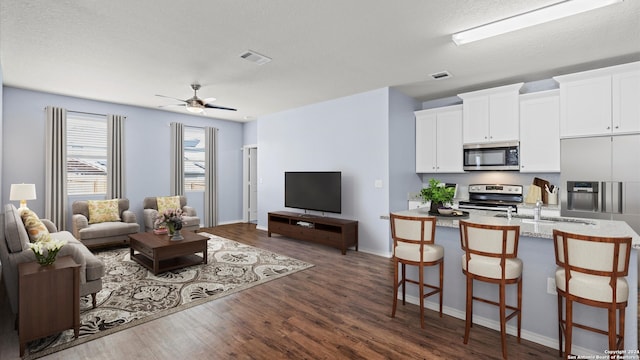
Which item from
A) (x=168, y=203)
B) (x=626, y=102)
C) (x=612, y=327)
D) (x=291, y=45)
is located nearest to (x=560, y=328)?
(x=612, y=327)

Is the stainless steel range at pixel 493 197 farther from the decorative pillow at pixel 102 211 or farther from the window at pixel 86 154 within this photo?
the window at pixel 86 154

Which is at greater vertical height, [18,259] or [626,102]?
[626,102]

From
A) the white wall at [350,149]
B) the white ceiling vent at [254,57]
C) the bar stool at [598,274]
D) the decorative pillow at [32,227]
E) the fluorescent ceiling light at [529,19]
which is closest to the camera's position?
the bar stool at [598,274]

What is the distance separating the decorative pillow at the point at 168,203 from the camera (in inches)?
254

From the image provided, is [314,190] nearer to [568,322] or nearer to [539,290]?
[539,290]

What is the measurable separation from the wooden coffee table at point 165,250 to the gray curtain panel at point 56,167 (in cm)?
209

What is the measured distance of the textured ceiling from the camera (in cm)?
263

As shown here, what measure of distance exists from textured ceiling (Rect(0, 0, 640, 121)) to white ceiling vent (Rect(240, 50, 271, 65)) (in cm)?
9

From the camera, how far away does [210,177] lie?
7.73 metres

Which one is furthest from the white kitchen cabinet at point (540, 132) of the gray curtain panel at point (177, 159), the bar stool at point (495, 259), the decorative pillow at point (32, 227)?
the gray curtain panel at point (177, 159)

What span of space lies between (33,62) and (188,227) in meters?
3.47

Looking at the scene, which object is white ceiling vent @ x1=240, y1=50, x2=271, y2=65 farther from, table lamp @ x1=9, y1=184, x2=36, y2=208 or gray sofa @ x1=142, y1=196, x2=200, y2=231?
table lamp @ x1=9, y1=184, x2=36, y2=208

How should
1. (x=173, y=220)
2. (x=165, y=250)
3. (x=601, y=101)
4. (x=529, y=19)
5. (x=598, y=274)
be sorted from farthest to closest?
(x=173, y=220)
(x=165, y=250)
(x=601, y=101)
(x=529, y=19)
(x=598, y=274)

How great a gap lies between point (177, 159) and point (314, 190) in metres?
3.55
